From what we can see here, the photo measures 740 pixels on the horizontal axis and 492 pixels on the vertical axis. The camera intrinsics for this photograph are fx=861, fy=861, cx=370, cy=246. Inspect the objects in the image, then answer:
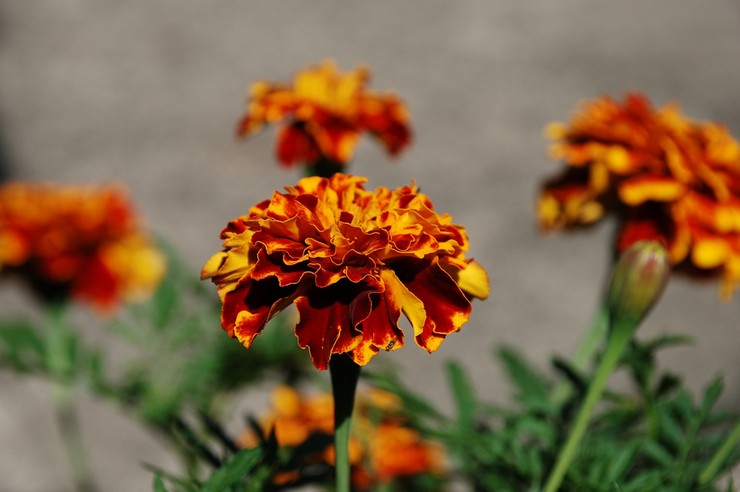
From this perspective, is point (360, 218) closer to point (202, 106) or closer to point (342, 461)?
point (342, 461)

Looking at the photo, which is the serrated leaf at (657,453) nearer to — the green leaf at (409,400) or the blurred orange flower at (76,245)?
the green leaf at (409,400)

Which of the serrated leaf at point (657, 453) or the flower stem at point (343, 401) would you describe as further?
the serrated leaf at point (657, 453)

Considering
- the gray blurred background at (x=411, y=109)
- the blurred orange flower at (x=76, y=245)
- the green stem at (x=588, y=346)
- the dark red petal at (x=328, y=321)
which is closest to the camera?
the dark red petal at (x=328, y=321)

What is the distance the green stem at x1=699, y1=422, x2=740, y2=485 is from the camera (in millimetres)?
511

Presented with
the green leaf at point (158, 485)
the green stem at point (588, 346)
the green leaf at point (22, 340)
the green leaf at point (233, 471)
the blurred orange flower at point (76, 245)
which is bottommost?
the green leaf at point (233, 471)

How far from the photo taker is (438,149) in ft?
7.31

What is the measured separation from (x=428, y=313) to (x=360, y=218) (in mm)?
75

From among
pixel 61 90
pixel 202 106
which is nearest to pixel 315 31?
pixel 202 106

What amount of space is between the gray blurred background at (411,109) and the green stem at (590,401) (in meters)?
1.35

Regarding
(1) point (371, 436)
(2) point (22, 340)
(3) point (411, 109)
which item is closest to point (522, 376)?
(1) point (371, 436)

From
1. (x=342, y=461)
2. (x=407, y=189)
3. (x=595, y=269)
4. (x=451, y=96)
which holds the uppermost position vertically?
(x=451, y=96)

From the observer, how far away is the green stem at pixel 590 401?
497mm

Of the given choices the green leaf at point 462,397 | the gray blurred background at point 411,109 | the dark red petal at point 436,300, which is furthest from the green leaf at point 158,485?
the gray blurred background at point 411,109

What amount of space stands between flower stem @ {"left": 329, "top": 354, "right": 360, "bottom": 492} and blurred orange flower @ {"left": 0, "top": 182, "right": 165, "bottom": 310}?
0.68 metres
